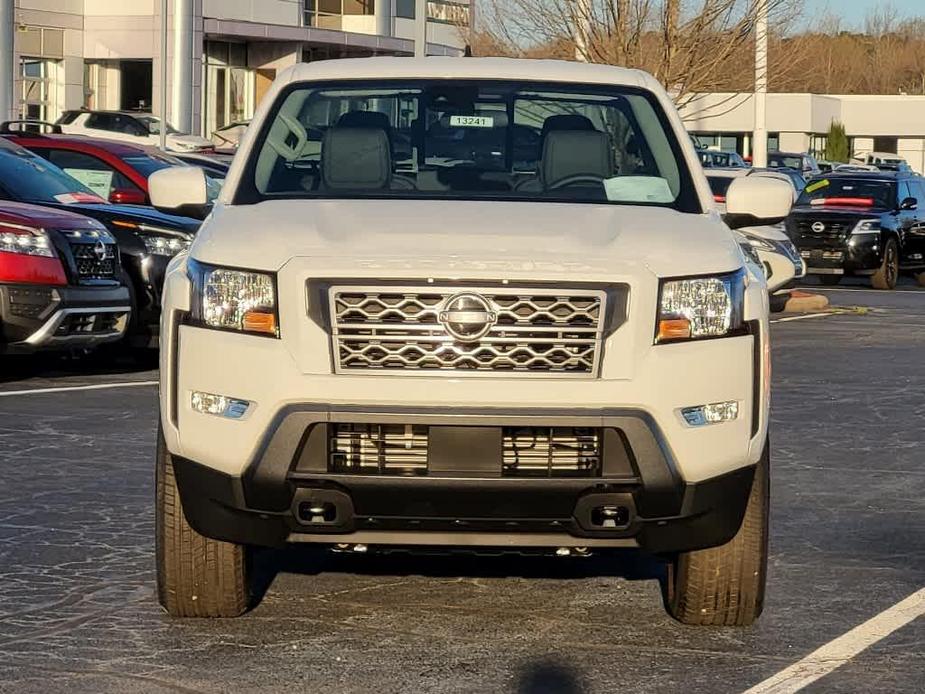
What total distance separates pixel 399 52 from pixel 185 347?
57.4 metres

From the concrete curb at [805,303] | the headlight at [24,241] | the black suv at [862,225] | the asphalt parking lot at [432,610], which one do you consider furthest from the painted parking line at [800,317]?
the asphalt parking lot at [432,610]

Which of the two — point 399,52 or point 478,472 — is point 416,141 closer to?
point 478,472

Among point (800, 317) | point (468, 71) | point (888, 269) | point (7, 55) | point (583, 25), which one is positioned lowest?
point (800, 317)

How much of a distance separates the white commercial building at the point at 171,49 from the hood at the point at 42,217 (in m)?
36.2

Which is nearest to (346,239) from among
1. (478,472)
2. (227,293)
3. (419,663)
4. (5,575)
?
(227,293)

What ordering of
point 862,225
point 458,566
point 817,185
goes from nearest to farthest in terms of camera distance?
point 458,566 < point 862,225 < point 817,185

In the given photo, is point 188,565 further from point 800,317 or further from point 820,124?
point 820,124

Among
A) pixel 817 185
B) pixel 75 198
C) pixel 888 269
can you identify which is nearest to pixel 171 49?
pixel 817 185

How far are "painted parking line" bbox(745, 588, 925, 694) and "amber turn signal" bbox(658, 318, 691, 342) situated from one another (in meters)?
1.03

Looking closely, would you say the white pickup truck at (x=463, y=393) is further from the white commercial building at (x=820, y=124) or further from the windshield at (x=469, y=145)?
the white commercial building at (x=820, y=124)

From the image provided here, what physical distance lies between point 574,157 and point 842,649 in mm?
1976

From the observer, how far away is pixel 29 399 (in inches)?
478

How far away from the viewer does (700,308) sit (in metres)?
5.66

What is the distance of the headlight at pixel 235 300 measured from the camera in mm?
5562
